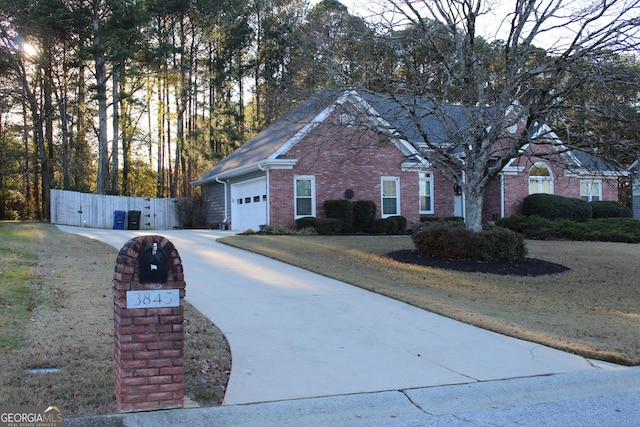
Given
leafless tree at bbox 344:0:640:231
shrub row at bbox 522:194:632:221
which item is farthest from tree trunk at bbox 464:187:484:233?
shrub row at bbox 522:194:632:221

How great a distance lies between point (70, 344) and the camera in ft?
20.0

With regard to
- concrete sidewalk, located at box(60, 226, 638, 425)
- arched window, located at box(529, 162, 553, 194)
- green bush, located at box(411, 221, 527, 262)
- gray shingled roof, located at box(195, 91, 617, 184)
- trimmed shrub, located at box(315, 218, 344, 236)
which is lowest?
concrete sidewalk, located at box(60, 226, 638, 425)

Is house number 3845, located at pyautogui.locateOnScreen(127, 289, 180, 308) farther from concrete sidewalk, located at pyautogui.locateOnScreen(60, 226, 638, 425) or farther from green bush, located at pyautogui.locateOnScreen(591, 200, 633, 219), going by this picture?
green bush, located at pyautogui.locateOnScreen(591, 200, 633, 219)

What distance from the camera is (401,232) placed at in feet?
76.1

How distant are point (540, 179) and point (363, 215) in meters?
10.2

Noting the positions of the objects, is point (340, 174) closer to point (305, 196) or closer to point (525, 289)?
point (305, 196)

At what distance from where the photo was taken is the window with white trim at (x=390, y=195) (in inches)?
947

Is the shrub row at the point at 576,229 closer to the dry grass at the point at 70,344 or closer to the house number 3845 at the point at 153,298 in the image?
the dry grass at the point at 70,344

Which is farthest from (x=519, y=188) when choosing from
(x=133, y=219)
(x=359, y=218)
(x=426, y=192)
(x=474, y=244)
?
(x=133, y=219)

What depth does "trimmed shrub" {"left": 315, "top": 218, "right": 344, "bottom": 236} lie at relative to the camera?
2133 cm

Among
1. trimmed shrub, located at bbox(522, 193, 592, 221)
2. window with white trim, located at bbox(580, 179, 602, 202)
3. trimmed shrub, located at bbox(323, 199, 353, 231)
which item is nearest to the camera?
trimmed shrub, located at bbox(323, 199, 353, 231)

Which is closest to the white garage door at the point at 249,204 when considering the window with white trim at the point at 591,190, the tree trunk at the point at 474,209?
the tree trunk at the point at 474,209

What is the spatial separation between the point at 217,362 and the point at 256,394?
991 millimetres

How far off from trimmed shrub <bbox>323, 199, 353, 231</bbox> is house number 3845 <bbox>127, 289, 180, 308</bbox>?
1769cm
